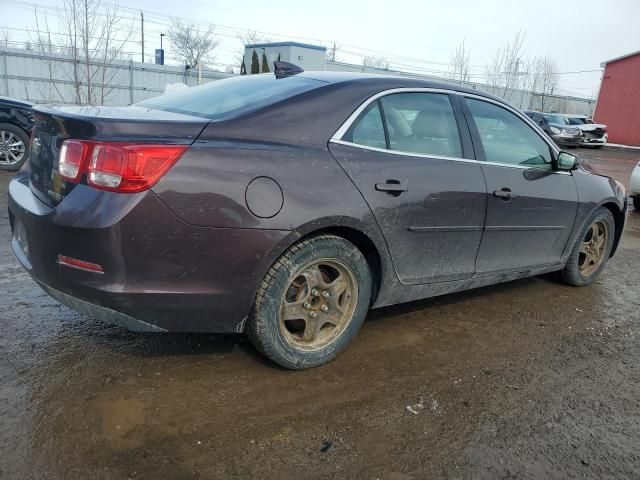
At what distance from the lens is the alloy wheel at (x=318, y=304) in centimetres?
282

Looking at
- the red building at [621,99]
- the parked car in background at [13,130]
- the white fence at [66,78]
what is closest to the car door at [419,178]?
the parked car in background at [13,130]

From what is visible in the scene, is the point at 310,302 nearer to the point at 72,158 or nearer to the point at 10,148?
the point at 72,158

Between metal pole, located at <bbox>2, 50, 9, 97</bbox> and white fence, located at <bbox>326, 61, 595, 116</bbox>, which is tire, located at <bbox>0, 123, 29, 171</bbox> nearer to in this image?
metal pole, located at <bbox>2, 50, 9, 97</bbox>

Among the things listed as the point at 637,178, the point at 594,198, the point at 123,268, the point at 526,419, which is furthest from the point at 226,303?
the point at 637,178

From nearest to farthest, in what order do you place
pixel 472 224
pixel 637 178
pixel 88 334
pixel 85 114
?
pixel 85 114 < pixel 88 334 < pixel 472 224 < pixel 637 178

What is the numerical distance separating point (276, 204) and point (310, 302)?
0.64 metres

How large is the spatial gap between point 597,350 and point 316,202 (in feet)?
7.20

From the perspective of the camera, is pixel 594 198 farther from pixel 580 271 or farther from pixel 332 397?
pixel 332 397

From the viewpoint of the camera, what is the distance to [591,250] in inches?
187

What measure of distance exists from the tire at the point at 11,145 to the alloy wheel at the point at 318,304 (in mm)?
7370

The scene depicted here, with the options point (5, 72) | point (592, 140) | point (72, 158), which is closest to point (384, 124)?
point (72, 158)

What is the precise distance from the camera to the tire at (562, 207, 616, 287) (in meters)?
4.51

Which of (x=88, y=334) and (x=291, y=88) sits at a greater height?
(x=291, y=88)

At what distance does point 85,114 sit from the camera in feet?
8.31
